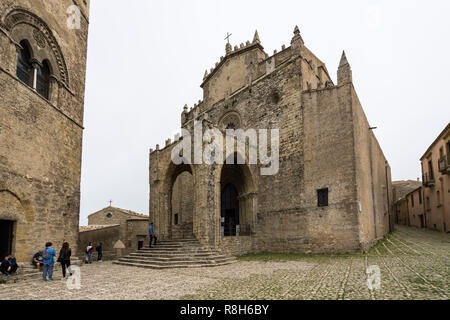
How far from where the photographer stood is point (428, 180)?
26594mm

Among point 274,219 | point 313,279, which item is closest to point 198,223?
point 274,219

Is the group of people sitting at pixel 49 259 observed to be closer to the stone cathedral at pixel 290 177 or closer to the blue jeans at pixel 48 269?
the blue jeans at pixel 48 269

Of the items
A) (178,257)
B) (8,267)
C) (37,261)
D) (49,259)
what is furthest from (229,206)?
(8,267)

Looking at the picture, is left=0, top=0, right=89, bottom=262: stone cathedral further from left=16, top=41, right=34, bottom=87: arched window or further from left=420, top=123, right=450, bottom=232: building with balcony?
left=420, top=123, right=450, bottom=232: building with balcony

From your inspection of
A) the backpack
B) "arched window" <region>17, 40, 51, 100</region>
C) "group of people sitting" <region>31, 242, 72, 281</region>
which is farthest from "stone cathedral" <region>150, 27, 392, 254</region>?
"arched window" <region>17, 40, 51, 100</region>

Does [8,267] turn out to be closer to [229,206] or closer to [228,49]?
[229,206]

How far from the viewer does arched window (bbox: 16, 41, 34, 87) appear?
11023mm

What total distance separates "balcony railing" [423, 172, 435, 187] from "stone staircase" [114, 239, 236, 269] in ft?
71.9

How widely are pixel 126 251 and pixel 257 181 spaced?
10234 millimetres

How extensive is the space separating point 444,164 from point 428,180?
17.0ft

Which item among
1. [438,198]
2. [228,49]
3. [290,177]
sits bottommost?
[438,198]

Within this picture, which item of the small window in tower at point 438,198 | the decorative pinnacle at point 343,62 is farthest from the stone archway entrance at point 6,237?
the small window in tower at point 438,198

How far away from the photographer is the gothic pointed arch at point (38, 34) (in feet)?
34.2

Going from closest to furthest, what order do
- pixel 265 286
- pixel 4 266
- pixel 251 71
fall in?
pixel 265 286 < pixel 4 266 < pixel 251 71
